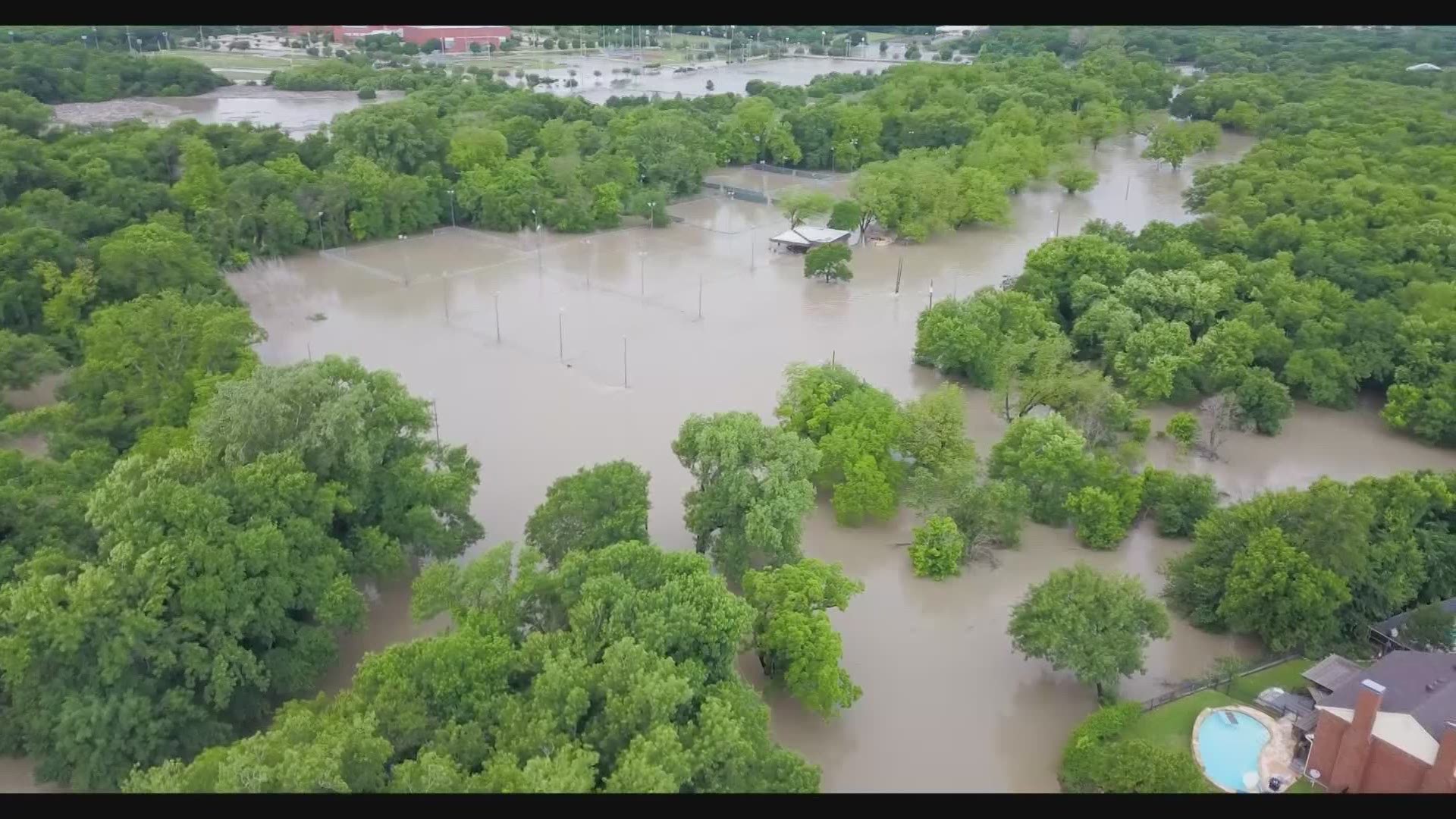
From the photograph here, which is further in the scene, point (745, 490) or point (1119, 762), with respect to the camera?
point (745, 490)

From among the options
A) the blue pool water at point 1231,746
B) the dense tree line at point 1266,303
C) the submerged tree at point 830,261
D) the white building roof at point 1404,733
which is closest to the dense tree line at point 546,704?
the blue pool water at point 1231,746

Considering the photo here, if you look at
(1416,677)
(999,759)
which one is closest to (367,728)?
(999,759)

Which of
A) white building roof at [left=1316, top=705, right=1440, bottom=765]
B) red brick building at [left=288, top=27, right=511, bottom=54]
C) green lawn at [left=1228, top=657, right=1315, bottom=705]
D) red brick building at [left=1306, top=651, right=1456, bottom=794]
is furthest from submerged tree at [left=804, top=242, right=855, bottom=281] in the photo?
red brick building at [left=288, top=27, right=511, bottom=54]

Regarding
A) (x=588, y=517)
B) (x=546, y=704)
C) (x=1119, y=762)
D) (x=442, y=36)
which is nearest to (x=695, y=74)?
(x=442, y=36)

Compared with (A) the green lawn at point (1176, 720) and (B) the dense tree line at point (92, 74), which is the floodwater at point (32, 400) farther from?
(B) the dense tree line at point (92, 74)

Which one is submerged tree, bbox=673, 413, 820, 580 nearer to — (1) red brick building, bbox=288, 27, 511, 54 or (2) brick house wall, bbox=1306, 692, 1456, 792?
(2) brick house wall, bbox=1306, 692, 1456, 792

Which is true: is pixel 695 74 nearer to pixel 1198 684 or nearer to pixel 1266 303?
pixel 1266 303

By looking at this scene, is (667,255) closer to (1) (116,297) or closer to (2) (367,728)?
(1) (116,297)
